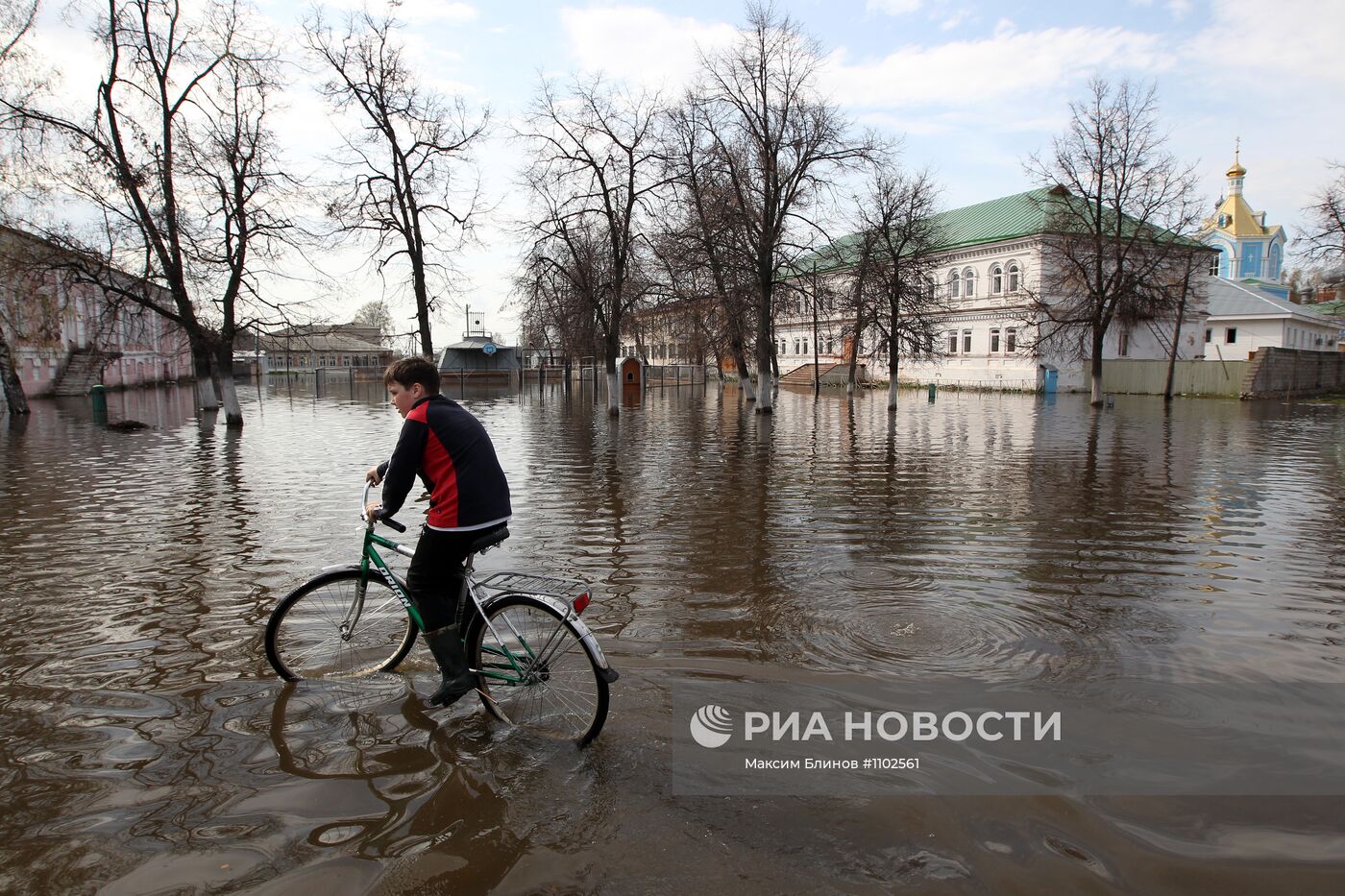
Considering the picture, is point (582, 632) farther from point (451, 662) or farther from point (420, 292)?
point (420, 292)

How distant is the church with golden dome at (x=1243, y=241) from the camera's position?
8169cm

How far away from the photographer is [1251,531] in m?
9.30

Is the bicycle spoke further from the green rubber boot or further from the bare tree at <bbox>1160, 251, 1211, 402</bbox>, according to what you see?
the bare tree at <bbox>1160, 251, 1211, 402</bbox>

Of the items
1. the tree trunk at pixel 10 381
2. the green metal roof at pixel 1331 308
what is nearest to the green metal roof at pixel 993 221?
the green metal roof at pixel 1331 308

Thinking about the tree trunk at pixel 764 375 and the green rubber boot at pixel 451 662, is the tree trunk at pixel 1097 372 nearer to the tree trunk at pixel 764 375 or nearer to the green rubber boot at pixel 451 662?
the tree trunk at pixel 764 375

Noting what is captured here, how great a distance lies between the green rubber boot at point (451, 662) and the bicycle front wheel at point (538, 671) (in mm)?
58

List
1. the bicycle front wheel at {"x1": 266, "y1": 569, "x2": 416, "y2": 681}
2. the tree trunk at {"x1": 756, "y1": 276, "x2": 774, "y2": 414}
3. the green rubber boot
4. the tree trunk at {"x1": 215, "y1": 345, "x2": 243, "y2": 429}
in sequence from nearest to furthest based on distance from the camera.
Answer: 1. the green rubber boot
2. the bicycle front wheel at {"x1": 266, "y1": 569, "x2": 416, "y2": 681}
3. the tree trunk at {"x1": 215, "y1": 345, "x2": 243, "y2": 429}
4. the tree trunk at {"x1": 756, "y1": 276, "x2": 774, "y2": 414}

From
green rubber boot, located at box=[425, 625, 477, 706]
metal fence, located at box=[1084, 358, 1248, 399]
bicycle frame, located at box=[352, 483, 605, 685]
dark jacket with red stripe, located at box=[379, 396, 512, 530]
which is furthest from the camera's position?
metal fence, located at box=[1084, 358, 1248, 399]

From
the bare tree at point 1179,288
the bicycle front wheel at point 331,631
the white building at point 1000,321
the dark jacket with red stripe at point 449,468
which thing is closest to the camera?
the dark jacket with red stripe at point 449,468

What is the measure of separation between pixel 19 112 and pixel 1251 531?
2920 cm

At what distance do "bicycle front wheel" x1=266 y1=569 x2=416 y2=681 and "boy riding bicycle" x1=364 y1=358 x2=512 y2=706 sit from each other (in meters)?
0.62

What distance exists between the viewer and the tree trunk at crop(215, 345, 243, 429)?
Answer: 2394 cm

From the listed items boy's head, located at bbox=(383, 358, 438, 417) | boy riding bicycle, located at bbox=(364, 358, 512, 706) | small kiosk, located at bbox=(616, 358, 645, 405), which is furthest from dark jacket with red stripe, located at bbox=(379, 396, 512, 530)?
small kiosk, located at bbox=(616, 358, 645, 405)

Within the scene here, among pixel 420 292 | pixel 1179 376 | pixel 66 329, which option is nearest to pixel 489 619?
pixel 420 292
